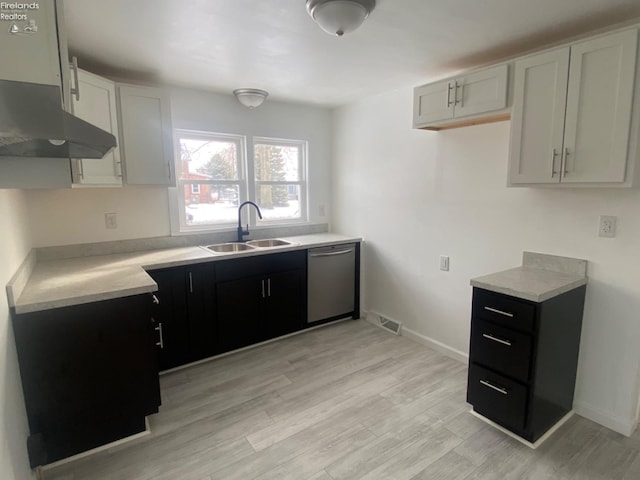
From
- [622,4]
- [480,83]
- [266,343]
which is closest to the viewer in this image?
[622,4]

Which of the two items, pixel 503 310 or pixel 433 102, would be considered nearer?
pixel 503 310

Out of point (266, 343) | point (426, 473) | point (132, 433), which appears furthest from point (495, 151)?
point (132, 433)

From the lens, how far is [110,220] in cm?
285

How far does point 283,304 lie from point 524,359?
1997 mm

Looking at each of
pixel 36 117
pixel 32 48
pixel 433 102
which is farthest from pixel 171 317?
pixel 433 102

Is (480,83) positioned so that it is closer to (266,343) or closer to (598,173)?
(598,173)

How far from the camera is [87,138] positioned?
3.12 feet

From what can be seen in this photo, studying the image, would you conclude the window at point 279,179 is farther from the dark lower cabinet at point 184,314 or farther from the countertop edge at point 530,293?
the countertop edge at point 530,293

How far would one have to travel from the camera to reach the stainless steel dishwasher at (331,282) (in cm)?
344

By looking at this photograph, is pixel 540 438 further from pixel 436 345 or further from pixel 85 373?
pixel 85 373

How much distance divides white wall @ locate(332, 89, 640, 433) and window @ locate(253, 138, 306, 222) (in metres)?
0.44

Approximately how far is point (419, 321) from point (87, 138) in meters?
2.99

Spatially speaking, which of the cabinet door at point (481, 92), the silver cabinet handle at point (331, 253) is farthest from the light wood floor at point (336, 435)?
the cabinet door at point (481, 92)

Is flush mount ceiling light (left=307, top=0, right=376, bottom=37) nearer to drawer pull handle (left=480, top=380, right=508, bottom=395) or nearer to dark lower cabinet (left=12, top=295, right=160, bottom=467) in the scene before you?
dark lower cabinet (left=12, top=295, right=160, bottom=467)
